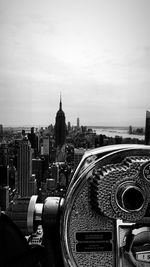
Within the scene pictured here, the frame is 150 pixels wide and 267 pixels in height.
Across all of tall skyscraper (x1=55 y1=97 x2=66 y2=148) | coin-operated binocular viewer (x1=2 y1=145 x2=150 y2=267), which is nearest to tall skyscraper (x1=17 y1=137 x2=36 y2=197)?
tall skyscraper (x1=55 y1=97 x2=66 y2=148)

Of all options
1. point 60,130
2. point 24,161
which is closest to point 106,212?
point 60,130

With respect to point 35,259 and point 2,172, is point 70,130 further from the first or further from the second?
point 35,259

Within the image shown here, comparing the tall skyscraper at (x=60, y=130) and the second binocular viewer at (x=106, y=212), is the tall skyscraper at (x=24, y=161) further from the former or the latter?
the second binocular viewer at (x=106, y=212)

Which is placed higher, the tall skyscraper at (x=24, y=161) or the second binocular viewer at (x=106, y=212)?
the second binocular viewer at (x=106, y=212)

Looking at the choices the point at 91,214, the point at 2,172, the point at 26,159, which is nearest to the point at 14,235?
the point at 91,214

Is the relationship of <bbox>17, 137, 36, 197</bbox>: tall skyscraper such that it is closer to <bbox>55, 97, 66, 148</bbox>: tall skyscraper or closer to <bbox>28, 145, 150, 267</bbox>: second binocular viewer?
<bbox>55, 97, 66, 148</bbox>: tall skyscraper

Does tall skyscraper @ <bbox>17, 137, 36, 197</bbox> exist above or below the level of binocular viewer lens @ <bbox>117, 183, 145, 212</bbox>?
below

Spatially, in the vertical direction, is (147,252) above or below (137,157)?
below

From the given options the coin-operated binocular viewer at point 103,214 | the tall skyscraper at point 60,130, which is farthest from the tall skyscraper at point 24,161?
the coin-operated binocular viewer at point 103,214
